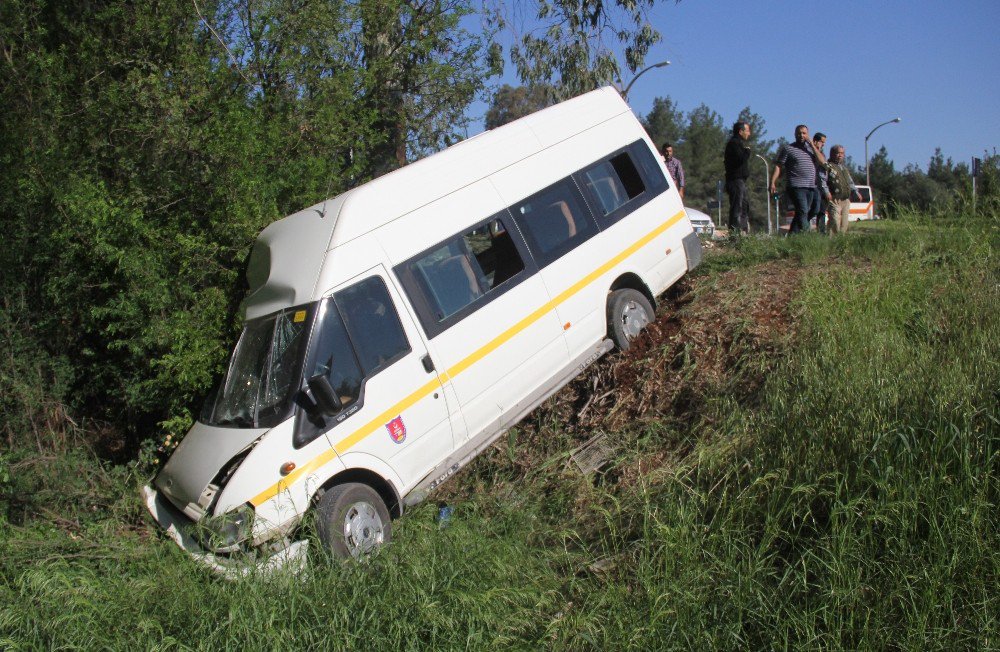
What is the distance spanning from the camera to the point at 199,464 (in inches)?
243

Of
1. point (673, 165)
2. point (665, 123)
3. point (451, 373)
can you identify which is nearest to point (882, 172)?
point (665, 123)

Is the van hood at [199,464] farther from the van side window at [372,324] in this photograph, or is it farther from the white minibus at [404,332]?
the van side window at [372,324]

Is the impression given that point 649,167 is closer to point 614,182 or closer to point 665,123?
point 614,182

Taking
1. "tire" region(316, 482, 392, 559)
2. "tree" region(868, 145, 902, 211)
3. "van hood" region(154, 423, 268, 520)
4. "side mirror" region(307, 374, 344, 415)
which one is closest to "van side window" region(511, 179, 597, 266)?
"side mirror" region(307, 374, 344, 415)

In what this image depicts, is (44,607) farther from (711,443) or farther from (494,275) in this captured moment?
(711,443)

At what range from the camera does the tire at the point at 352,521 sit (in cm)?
579

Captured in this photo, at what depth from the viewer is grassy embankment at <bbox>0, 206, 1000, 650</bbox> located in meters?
4.34

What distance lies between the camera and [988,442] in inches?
180

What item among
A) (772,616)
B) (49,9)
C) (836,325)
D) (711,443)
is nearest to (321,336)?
(711,443)

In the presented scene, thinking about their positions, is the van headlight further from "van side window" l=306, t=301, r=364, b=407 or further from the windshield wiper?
"van side window" l=306, t=301, r=364, b=407

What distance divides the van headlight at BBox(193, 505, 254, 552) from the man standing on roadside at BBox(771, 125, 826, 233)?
8830 millimetres

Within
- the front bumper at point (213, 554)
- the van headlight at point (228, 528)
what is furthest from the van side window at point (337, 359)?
the front bumper at point (213, 554)

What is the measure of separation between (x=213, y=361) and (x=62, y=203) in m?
2.35

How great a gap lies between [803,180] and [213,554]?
950cm
